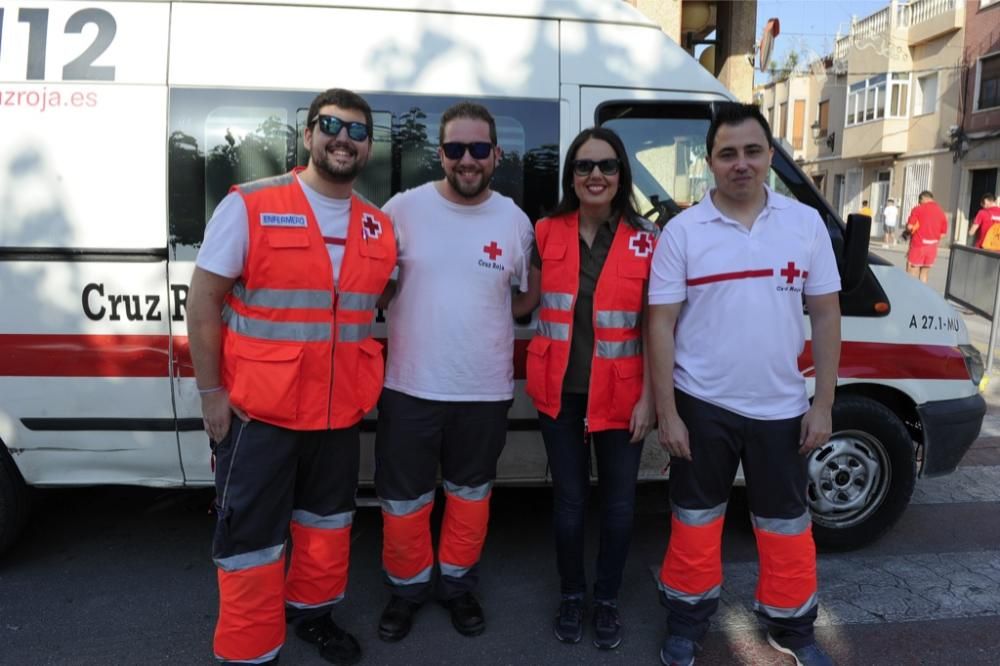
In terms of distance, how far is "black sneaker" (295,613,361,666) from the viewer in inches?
110

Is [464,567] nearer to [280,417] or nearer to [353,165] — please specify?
[280,417]

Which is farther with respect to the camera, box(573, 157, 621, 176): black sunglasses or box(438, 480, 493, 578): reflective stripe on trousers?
box(438, 480, 493, 578): reflective stripe on trousers

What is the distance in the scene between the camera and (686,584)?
9.04 feet

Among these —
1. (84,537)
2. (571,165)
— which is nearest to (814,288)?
(571,165)

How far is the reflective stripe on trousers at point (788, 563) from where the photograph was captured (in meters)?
2.69

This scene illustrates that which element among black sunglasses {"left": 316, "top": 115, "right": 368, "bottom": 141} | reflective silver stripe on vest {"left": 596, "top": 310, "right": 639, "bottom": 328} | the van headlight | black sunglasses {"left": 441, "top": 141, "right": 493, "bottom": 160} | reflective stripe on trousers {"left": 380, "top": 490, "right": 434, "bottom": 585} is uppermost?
black sunglasses {"left": 316, "top": 115, "right": 368, "bottom": 141}

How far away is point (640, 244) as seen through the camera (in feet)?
8.79

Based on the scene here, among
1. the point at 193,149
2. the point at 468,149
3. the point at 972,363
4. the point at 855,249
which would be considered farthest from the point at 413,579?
the point at 972,363

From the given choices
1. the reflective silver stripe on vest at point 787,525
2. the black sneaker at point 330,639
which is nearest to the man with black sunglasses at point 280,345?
the black sneaker at point 330,639

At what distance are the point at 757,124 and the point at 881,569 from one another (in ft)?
7.39

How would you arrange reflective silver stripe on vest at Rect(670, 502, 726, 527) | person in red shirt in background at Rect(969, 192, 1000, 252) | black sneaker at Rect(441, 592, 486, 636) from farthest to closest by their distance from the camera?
person in red shirt in background at Rect(969, 192, 1000, 252)
black sneaker at Rect(441, 592, 486, 636)
reflective silver stripe on vest at Rect(670, 502, 726, 527)

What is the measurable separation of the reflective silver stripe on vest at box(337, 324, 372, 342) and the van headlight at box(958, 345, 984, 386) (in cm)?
281

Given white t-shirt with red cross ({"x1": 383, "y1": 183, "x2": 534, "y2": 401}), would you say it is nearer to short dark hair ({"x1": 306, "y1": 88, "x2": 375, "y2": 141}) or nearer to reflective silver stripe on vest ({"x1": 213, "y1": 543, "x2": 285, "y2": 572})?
short dark hair ({"x1": 306, "y1": 88, "x2": 375, "y2": 141})

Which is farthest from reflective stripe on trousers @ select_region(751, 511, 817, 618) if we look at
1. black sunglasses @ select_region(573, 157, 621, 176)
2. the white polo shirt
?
black sunglasses @ select_region(573, 157, 621, 176)
